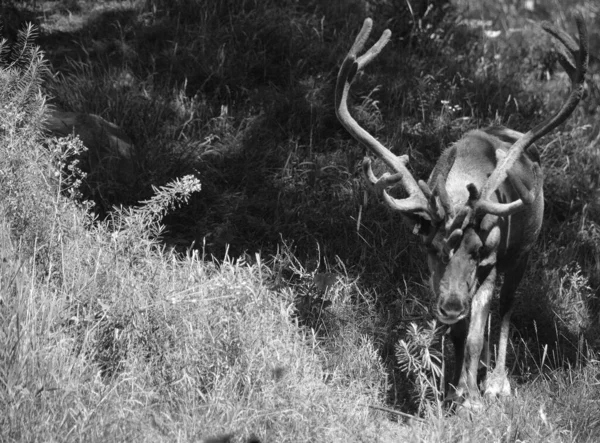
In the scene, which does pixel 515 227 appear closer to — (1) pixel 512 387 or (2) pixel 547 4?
(1) pixel 512 387

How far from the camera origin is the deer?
5469mm

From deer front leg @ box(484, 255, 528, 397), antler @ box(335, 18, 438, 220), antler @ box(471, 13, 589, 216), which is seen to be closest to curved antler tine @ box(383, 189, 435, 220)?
antler @ box(335, 18, 438, 220)

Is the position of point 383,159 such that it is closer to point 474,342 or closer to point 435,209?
point 435,209

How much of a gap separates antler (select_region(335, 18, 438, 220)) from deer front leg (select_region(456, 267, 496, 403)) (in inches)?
26.8

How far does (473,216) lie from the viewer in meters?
5.51

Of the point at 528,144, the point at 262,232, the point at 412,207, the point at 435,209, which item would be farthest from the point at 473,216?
the point at 262,232

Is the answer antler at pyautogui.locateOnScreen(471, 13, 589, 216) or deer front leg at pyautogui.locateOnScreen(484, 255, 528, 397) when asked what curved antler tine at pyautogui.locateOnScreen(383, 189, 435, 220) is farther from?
deer front leg at pyautogui.locateOnScreen(484, 255, 528, 397)

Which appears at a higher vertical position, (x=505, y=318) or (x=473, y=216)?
(x=473, y=216)

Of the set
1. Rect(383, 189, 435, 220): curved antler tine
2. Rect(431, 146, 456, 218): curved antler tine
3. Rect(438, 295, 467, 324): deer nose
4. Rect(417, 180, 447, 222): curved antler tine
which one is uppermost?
Rect(431, 146, 456, 218): curved antler tine

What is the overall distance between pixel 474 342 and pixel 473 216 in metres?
0.85

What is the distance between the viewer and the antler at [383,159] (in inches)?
222

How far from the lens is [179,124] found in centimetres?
817

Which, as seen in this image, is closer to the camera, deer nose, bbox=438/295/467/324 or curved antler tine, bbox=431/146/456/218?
deer nose, bbox=438/295/467/324

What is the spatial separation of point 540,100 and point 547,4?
2.81 metres
